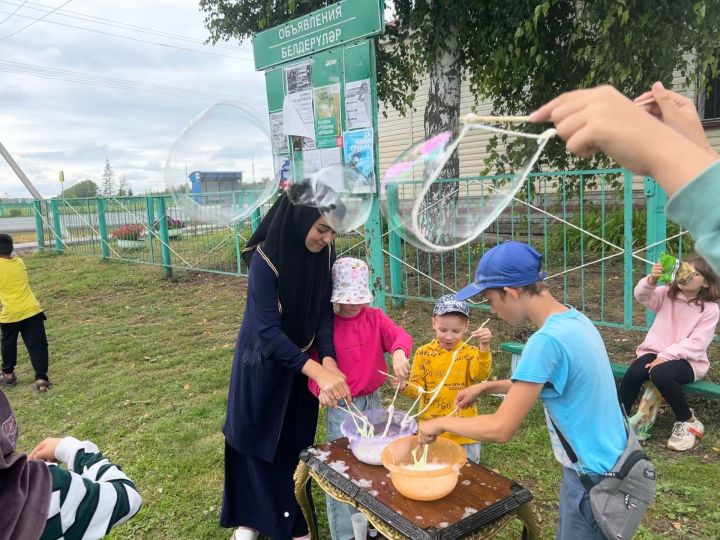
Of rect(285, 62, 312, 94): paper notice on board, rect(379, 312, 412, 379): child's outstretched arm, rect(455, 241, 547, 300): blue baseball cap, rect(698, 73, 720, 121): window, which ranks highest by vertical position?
rect(698, 73, 720, 121): window

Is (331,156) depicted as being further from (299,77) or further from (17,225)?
(17,225)

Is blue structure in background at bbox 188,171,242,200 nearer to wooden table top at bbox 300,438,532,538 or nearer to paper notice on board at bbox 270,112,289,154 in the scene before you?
wooden table top at bbox 300,438,532,538

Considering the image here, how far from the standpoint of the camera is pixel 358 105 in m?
4.62

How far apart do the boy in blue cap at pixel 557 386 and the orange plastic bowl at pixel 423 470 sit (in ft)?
0.47

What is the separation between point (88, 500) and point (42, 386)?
16.4ft

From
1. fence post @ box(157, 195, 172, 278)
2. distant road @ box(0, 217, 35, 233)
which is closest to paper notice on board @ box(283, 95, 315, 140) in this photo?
fence post @ box(157, 195, 172, 278)

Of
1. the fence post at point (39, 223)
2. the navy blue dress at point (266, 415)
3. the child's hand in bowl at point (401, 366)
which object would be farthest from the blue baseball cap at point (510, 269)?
the fence post at point (39, 223)

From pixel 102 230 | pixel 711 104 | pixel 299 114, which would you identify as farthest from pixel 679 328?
pixel 102 230

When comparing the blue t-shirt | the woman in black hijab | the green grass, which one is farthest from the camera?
the green grass

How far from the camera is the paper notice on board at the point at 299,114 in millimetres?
→ 4961

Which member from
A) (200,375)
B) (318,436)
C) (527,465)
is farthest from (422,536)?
(200,375)

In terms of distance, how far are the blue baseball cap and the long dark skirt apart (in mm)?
1298

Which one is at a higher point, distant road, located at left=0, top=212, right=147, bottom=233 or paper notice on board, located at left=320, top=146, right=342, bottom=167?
paper notice on board, located at left=320, top=146, right=342, bottom=167

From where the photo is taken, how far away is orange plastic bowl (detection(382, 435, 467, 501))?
1992 mm
